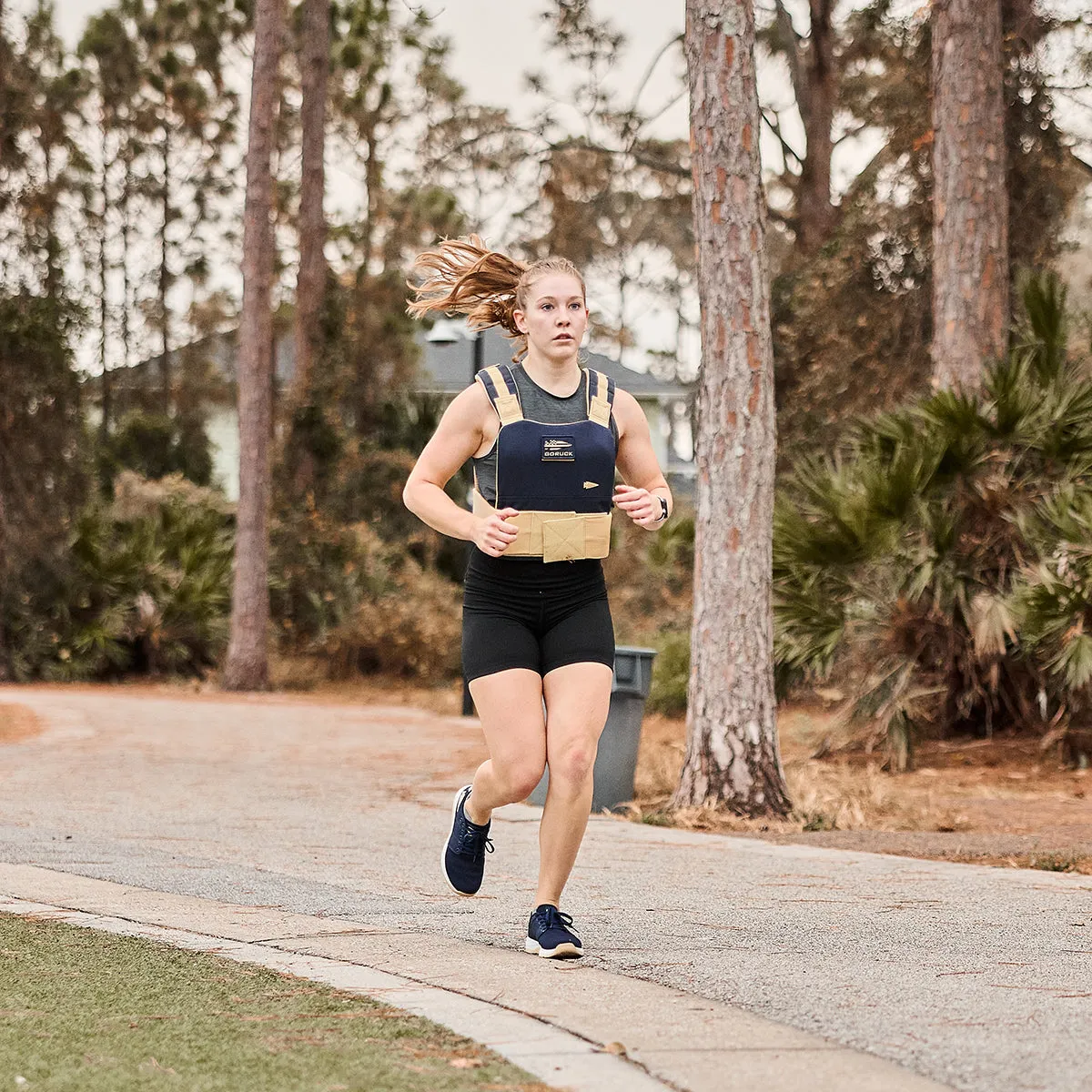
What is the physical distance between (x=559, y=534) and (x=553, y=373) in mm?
517

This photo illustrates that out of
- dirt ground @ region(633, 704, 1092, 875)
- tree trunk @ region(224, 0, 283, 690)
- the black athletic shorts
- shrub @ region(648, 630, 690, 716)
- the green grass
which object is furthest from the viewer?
tree trunk @ region(224, 0, 283, 690)

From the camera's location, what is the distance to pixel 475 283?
5.55 metres

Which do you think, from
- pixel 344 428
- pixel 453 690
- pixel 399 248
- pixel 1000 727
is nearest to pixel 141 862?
pixel 1000 727

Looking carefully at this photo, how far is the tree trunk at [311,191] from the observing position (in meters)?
27.6

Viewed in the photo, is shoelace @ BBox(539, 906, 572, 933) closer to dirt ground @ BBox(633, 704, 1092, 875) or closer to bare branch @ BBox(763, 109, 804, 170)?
dirt ground @ BBox(633, 704, 1092, 875)

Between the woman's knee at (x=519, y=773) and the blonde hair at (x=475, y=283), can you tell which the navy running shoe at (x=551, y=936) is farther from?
the blonde hair at (x=475, y=283)

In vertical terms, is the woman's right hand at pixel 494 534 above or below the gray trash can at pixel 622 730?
above

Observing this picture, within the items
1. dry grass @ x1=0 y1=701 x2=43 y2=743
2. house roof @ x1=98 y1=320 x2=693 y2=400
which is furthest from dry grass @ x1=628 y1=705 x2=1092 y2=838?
house roof @ x1=98 y1=320 x2=693 y2=400

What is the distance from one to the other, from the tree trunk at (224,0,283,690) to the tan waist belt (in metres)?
19.0

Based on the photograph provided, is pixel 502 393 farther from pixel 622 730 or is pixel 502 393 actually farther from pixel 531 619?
pixel 622 730

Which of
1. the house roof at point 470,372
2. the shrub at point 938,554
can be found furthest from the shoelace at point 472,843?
the house roof at point 470,372

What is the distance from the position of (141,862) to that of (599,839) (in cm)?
242

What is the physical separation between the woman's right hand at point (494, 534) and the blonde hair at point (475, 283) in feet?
2.85

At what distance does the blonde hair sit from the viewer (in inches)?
217
